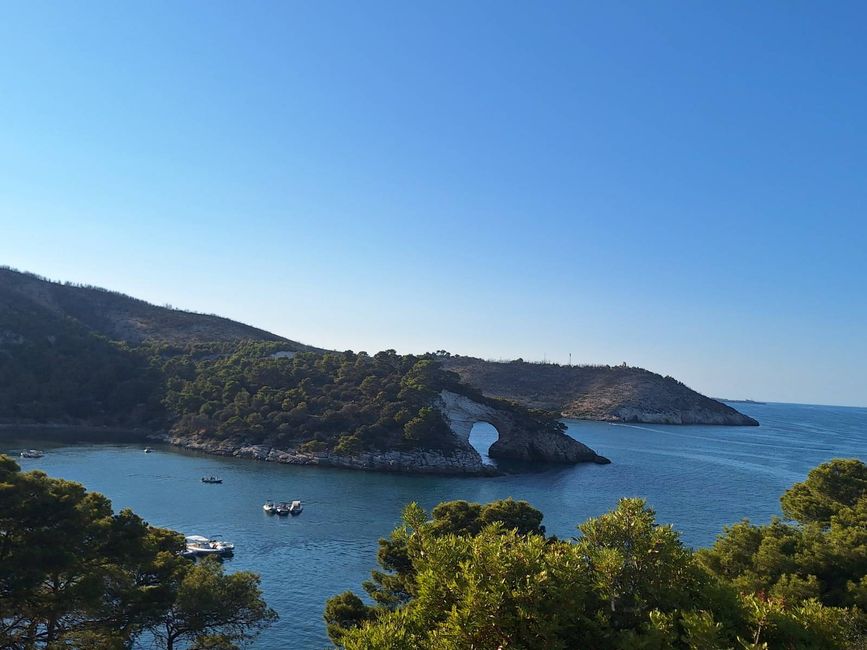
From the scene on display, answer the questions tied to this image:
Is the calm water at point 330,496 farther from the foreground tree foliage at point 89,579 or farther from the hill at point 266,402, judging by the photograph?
the foreground tree foliage at point 89,579

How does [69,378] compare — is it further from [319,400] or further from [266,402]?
[319,400]

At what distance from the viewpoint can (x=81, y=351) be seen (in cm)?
11025

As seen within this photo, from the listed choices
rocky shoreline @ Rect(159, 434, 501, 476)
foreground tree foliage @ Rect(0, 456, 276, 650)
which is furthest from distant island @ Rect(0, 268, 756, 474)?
foreground tree foliage @ Rect(0, 456, 276, 650)

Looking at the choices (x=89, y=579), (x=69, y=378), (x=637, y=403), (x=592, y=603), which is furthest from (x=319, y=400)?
(x=637, y=403)

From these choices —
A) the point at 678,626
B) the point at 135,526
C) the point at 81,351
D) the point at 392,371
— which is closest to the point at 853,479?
the point at 678,626

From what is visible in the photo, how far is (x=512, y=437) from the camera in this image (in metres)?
96.2

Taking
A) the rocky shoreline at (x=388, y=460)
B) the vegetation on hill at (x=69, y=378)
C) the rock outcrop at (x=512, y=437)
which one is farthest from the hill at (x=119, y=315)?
the rocky shoreline at (x=388, y=460)

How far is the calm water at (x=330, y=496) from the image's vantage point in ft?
129

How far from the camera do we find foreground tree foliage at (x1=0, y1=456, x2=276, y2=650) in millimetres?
18906

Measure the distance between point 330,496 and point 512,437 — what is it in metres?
42.7

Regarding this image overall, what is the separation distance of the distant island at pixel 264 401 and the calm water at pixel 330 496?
6.07 m

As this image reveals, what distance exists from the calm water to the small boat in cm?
109

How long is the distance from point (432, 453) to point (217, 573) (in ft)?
186

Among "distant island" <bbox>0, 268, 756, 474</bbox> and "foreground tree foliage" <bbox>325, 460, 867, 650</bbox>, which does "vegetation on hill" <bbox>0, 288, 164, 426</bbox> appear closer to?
"distant island" <bbox>0, 268, 756, 474</bbox>
